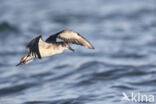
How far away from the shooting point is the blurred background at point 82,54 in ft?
47.2

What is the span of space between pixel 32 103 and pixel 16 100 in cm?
68

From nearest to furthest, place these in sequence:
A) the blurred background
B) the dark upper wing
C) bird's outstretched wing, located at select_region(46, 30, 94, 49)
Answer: the dark upper wing, bird's outstretched wing, located at select_region(46, 30, 94, 49), the blurred background

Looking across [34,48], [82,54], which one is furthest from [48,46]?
[82,54]

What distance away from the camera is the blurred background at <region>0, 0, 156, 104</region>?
14391 mm

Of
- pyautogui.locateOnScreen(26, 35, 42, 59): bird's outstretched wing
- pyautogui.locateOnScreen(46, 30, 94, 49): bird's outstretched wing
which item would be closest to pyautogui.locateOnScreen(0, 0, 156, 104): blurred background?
pyautogui.locateOnScreen(46, 30, 94, 49): bird's outstretched wing

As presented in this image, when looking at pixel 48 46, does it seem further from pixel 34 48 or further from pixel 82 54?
pixel 82 54

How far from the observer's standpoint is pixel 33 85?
50.9ft

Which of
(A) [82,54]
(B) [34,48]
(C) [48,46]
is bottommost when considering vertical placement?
(B) [34,48]

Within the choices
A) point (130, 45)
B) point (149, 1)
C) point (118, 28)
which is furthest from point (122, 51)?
point (149, 1)

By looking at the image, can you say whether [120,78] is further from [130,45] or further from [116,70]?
[130,45]

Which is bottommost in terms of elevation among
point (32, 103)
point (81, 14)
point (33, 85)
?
point (32, 103)

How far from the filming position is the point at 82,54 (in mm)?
19078

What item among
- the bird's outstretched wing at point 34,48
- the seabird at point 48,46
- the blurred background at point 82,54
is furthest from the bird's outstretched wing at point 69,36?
the blurred background at point 82,54

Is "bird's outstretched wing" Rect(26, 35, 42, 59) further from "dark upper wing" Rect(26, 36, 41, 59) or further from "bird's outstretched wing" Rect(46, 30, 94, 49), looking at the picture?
"bird's outstretched wing" Rect(46, 30, 94, 49)
